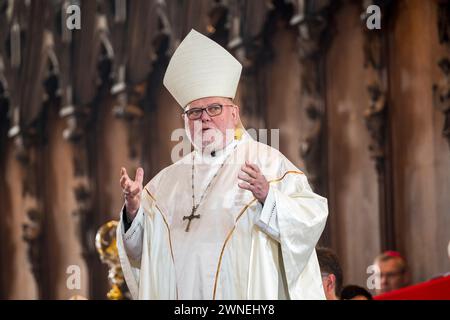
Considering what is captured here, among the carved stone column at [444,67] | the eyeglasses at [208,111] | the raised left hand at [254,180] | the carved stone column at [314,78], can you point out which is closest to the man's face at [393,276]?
the carved stone column at [444,67]

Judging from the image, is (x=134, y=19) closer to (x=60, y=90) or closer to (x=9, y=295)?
(x=60, y=90)

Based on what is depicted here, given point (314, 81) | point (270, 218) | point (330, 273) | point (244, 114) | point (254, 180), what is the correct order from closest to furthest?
point (254, 180) → point (270, 218) → point (330, 273) → point (314, 81) → point (244, 114)

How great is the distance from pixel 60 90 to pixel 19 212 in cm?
166

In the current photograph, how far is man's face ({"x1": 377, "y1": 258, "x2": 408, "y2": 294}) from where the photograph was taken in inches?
300

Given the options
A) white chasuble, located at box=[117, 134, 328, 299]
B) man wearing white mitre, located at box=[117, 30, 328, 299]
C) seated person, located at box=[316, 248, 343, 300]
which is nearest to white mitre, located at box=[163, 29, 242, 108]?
man wearing white mitre, located at box=[117, 30, 328, 299]

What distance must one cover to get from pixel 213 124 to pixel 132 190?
0.46 meters

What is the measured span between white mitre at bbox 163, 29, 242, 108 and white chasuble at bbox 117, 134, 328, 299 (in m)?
0.27

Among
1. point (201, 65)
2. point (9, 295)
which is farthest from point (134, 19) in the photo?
point (201, 65)

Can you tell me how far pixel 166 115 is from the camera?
35.9ft

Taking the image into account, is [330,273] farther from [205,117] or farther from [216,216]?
[205,117]

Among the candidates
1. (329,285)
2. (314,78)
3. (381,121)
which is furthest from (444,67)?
(329,285)

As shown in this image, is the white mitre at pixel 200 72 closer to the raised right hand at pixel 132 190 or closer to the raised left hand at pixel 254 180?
the raised right hand at pixel 132 190

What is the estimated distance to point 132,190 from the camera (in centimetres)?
514
